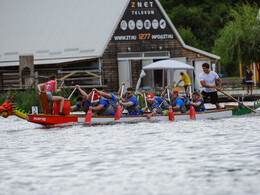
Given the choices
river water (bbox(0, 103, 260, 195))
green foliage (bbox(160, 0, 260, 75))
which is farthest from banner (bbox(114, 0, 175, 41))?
river water (bbox(0, 103, 260, 195))

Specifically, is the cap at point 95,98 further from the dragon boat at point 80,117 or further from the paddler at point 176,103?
the paddler at point 176,103

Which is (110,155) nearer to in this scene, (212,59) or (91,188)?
(91,188)

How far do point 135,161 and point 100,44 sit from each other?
92.9 feet

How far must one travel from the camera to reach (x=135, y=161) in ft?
39.9

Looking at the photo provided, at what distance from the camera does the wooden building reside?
4022 cm

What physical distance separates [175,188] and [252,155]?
3.23 meters

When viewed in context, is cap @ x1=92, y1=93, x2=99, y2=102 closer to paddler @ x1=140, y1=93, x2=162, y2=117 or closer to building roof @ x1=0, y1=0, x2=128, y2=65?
paddler @ x1=140, y1=93, x2=162, y2=117

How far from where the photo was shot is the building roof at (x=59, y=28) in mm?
40594

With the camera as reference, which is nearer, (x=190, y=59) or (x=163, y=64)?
(x=163, y=64)

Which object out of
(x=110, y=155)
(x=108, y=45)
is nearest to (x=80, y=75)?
(x=108, y=45)

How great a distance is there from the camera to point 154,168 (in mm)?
11250

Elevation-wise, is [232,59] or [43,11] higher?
[43,11]

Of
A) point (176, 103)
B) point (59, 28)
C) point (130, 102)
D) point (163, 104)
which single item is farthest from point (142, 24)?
point (130, 102)

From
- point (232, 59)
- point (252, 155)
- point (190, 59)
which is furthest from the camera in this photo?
point (232, 59)
